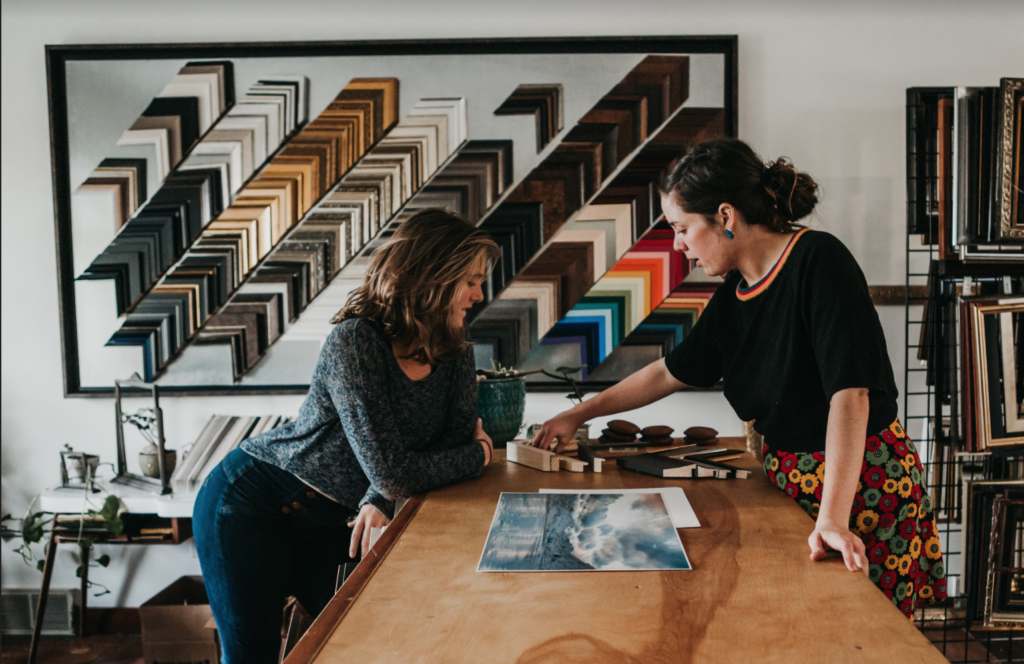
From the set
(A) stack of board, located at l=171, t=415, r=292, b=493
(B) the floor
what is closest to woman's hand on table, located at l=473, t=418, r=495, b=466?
(A) stack of board, located at l=171, t=415, r=292, b=493

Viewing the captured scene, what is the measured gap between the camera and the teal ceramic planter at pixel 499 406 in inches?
75.7

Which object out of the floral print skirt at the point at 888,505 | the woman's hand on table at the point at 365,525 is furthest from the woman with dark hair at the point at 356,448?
the floral print skirt at the point at 888,505

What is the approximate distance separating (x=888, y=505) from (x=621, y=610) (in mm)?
708

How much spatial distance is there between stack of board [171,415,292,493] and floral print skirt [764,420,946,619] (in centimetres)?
183

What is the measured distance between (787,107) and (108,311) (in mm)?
2565

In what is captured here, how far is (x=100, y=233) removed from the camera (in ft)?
9.23

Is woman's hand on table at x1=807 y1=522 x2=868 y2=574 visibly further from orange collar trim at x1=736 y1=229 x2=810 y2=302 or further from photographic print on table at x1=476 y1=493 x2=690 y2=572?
orange collar trim at x1=736 y1=229 x2=810 y2=302

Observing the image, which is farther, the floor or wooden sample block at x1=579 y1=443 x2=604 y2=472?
the floor

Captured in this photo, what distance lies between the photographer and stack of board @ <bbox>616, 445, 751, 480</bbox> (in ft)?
5.18

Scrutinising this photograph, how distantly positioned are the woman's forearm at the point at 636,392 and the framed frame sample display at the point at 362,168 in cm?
96

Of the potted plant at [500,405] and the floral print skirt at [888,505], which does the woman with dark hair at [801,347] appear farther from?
the potted plant at [500,405]

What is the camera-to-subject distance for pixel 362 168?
278cm

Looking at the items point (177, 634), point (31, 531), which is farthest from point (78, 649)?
point (177, 634)

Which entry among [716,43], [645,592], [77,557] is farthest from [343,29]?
[645,592]
